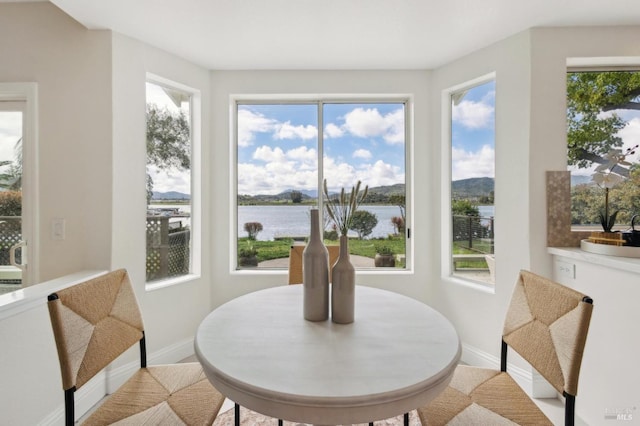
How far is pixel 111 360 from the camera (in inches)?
50.3

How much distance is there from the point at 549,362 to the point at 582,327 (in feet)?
0.69

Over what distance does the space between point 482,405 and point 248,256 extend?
91.5 inches

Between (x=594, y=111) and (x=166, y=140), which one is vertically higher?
(x=594, y=111)

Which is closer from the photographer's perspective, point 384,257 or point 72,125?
point 72,125

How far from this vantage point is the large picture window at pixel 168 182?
254 centimetres

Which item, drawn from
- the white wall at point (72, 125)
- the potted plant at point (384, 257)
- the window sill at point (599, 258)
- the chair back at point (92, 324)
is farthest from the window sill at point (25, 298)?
the window sill at point (599, 258)

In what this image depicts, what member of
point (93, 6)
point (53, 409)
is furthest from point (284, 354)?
point (93, 6)

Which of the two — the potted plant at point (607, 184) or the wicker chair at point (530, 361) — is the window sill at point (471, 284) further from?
the wicker chair at point (530, 361)

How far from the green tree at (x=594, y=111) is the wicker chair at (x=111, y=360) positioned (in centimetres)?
284

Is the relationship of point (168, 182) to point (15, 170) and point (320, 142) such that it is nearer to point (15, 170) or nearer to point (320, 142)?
point (15, 170)

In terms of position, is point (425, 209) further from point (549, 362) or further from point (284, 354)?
point (284, 354)

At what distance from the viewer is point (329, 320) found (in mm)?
1224

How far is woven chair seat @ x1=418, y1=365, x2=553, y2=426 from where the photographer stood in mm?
1115

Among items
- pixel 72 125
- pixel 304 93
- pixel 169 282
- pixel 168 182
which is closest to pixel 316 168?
pixel 304 93
